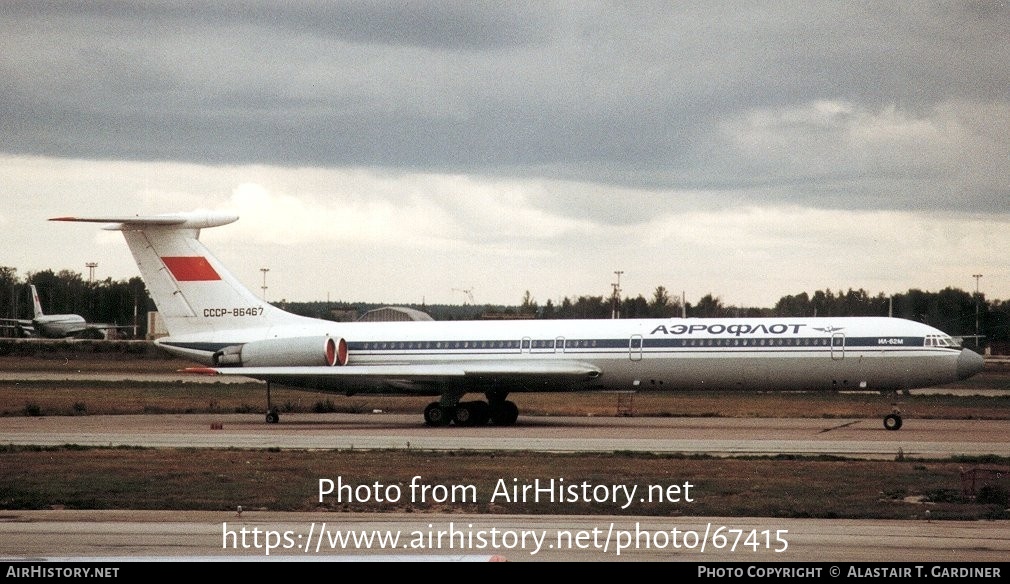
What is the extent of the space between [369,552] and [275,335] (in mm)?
29739

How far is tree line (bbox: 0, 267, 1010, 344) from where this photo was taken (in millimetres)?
74438

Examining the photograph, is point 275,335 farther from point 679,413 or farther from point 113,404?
point 679,413

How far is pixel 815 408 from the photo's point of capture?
49438mm

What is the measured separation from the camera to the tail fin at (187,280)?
4475 centimetres

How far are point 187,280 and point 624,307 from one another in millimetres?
59397

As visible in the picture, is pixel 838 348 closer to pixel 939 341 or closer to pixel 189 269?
pixel 939 341

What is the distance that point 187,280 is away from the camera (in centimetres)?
4488

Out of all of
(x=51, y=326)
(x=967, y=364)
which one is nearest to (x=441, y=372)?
(x=967, y=364)

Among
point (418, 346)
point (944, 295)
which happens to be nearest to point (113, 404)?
point (418, 346)

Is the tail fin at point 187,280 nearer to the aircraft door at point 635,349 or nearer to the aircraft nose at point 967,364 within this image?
the aircraft door at point 635,349

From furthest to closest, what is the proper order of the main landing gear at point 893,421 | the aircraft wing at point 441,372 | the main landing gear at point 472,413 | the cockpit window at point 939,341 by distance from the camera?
1. the main landing gear at point 472,413
2. the aircraft wing at point 441,372
3. the cockpit window at point 939,341
4. the main landing gear at point 893,421

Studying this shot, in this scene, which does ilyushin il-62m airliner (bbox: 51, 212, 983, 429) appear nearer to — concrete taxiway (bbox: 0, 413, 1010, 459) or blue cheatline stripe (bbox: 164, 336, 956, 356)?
blue cheatline stripe (bbox: 164, 336, 956, 356)

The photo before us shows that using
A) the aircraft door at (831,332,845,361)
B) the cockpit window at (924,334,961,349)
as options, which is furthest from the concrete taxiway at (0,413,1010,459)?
the cockpit window at (924,334,961,349)

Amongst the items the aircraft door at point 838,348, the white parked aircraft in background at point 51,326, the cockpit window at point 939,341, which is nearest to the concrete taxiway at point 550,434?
the aircraft door at point 838,348
